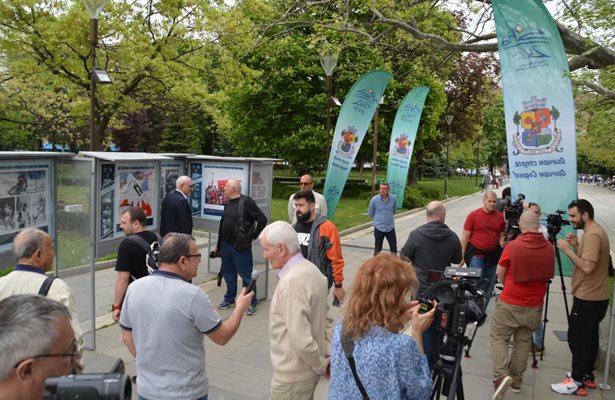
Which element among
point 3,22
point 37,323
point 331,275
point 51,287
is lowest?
point 331,275

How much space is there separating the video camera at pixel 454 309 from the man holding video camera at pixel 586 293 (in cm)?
209

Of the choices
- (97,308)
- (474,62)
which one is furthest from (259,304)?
(474,62)

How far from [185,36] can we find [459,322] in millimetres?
16205

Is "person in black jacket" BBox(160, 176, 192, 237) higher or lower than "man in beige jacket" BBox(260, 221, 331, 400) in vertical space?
higher

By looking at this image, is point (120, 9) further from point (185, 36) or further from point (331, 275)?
point (331, 275)

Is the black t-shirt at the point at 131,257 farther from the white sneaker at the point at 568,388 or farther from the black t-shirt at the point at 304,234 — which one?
the white sneaker at the point at 568,388

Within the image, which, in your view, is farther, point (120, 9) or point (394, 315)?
point (120, 9)

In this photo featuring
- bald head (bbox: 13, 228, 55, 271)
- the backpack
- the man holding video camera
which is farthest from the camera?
the man holding video camera

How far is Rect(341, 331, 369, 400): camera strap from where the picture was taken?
2.31 metres

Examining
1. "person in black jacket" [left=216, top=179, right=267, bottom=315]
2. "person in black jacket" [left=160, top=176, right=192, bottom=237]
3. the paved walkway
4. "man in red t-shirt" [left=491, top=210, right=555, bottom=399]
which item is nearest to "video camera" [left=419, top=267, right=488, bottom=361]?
"man in red t-shirt" [left=491, top=210, right=555, bottom=399]

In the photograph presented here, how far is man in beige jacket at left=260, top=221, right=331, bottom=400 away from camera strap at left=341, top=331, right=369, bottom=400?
640 millimetres

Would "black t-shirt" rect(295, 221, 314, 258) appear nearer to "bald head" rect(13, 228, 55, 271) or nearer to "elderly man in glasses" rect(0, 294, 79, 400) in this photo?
"bald head" rect(13, 228, 55, 271)

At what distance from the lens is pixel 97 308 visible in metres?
7.43

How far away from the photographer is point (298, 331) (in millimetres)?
2971
